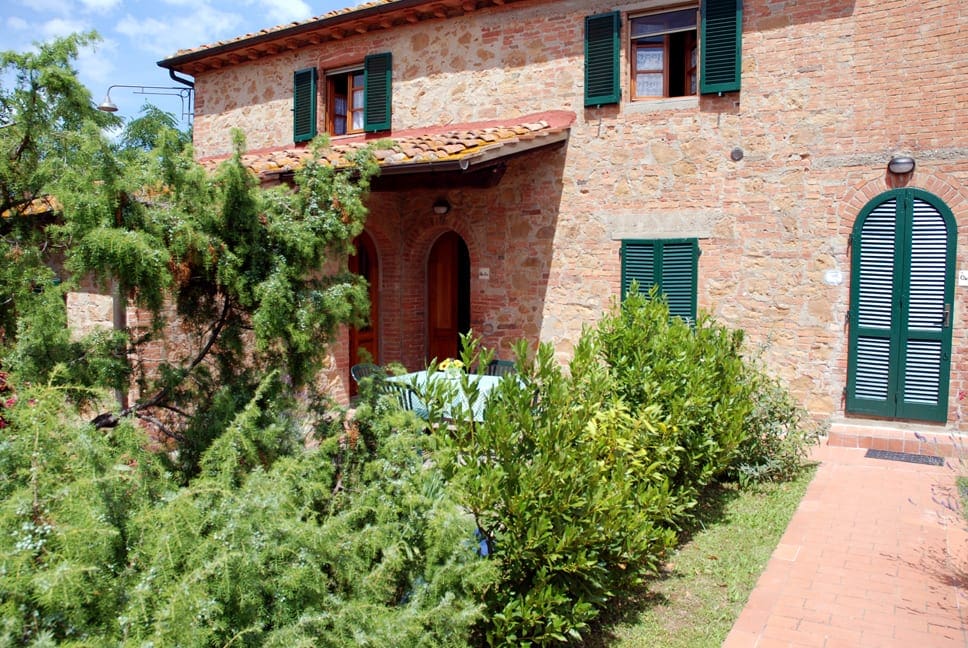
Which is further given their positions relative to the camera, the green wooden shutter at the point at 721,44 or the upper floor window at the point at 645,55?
the upper floor window at the point at 645,55

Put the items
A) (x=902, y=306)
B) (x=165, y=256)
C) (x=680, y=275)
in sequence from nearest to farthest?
(x=165, y=256), (x=902, y=306), (x=680, y=275)

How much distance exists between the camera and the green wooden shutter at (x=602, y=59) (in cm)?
938

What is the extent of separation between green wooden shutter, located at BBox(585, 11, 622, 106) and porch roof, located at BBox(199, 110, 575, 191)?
0.45 metres

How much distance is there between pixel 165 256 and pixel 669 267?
7193 mm

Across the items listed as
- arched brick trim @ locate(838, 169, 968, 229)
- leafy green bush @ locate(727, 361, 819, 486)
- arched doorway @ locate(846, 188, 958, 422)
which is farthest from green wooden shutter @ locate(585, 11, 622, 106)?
leafy green bush @ locate(727, 361, 819, 486)

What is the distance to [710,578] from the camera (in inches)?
192

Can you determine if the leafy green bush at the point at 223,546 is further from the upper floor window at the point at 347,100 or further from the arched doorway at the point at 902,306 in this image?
the upper floor window at the point at 347,100

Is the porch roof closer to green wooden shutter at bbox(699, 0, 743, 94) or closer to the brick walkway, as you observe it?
green wooden shutter at bbox(699, 0, 743, 94)

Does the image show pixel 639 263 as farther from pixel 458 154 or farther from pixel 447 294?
pixel 447 294

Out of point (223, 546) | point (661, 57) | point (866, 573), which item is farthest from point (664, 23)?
point (223, 546)

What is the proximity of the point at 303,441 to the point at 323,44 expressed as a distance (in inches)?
388

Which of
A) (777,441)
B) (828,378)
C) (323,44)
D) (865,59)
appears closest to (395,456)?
(777,441)

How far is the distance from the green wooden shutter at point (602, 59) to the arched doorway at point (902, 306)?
3.39m

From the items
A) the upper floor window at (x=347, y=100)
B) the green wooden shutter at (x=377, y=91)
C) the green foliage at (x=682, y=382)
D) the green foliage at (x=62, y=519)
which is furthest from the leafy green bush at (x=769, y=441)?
the upper floor window at (x=347, y=100)
